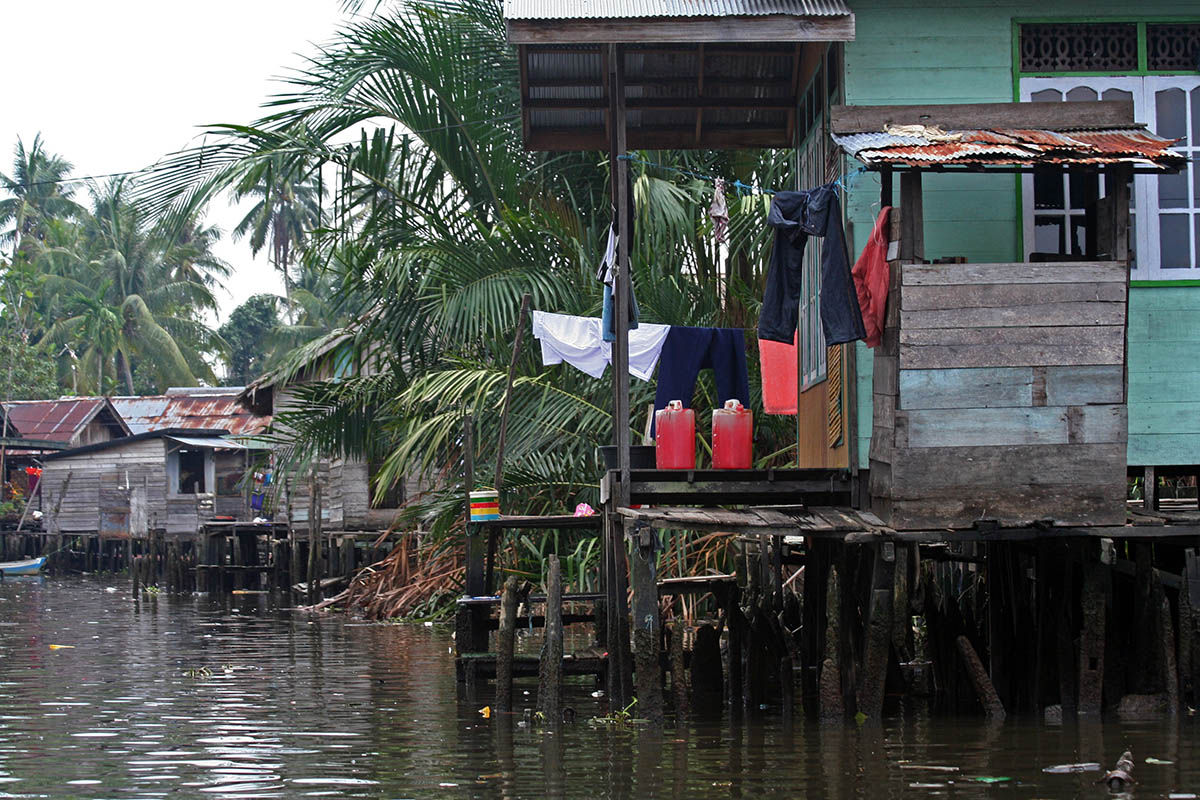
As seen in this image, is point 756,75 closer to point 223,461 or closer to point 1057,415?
point 1057,415

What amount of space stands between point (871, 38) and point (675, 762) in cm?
484

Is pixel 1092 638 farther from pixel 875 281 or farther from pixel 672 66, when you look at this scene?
Result: pixel 672 66

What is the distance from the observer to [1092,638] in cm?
903

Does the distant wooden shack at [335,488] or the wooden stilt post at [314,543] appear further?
the distant wooden shack at [335,488]

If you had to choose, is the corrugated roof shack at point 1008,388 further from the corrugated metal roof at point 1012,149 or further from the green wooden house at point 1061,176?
the green wooden house at point 1061,176

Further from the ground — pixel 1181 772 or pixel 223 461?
pixel 223 461

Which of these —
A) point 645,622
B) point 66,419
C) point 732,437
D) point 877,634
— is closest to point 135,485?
point 66,419

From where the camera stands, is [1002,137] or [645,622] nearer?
[1002,137]

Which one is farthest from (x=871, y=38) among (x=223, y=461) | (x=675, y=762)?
(x=223, y=461)

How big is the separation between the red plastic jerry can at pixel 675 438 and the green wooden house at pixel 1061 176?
1.01m

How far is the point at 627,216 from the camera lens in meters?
10.0

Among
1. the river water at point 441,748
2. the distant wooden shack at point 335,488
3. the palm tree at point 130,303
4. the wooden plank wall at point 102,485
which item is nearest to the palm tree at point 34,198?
the palm tree at point 130,303

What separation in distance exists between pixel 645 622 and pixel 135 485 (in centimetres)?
3068

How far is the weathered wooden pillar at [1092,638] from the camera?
29.5 ft
